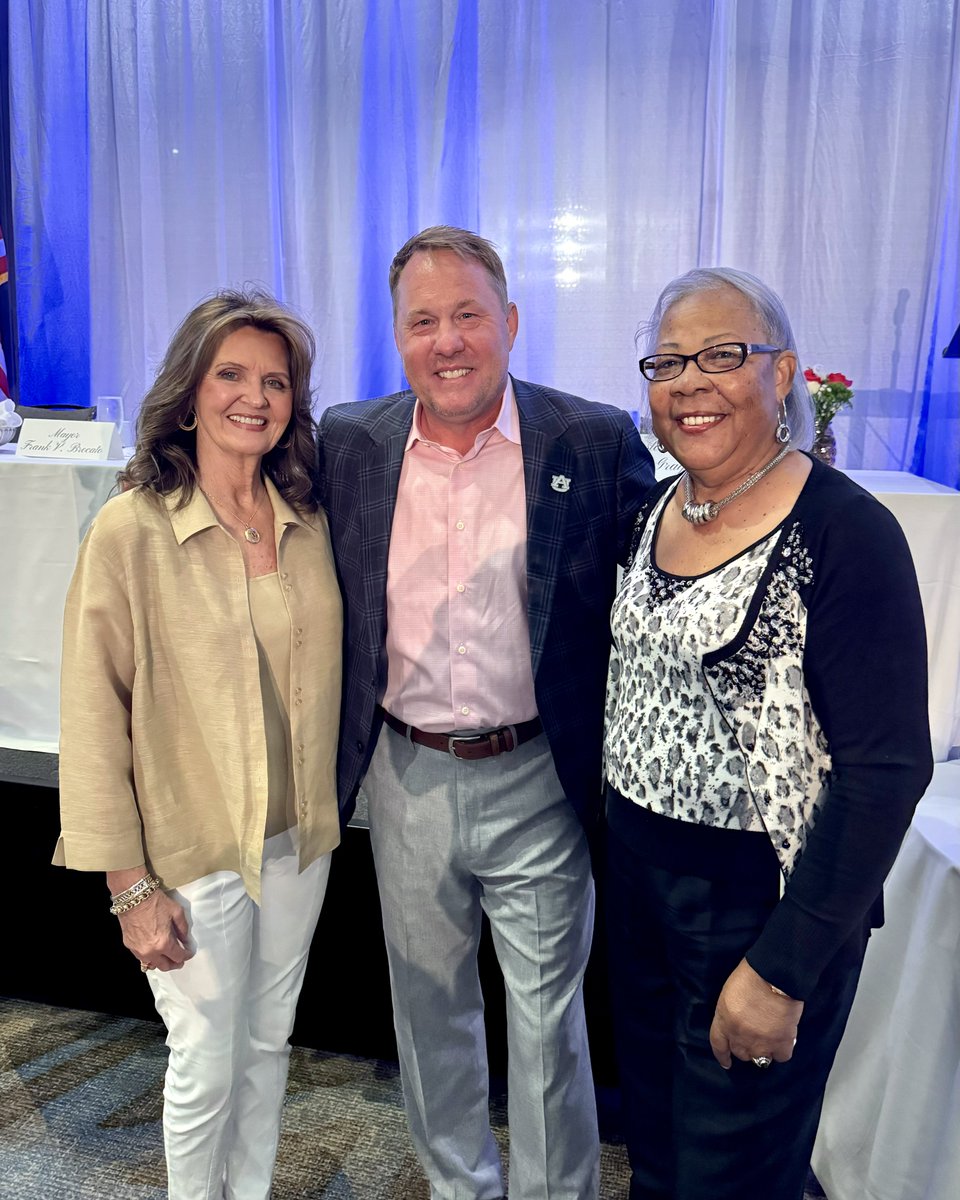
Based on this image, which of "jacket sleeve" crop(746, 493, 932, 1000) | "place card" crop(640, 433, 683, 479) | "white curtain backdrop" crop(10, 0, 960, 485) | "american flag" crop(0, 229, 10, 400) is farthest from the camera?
"american flag" crop(0, 229, 10, 400)

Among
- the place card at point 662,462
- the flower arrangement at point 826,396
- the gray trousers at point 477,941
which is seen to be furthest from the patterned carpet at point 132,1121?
the flower arrangement at point 826,396

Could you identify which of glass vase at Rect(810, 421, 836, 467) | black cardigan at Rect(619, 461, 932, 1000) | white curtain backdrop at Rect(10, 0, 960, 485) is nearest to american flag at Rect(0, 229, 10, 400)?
white curtain backdrop at Rect(10, 0, 960, 485)

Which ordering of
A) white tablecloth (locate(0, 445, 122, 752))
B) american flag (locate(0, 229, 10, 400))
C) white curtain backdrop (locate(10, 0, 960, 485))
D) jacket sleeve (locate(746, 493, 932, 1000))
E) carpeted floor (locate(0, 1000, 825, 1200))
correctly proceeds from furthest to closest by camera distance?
1. american flag (locate(0, 229, 10, 400))
2. white curtain backdrop (locate(10, 0, 960, 485))
3. white tablecloth (locate(0, 445, 122, 752))
4. carpeted floor (locate(0, 1000, 825, 1200))
5. jacket sleeve (locate(746, 493, 932, 1000))

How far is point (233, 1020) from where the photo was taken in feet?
4.91

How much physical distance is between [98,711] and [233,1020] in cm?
54

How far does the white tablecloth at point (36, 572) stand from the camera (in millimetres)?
2904

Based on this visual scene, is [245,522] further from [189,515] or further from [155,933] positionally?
[155,933]

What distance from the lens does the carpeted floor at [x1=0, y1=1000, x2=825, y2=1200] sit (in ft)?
6.17

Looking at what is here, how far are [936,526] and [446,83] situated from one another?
237 cm

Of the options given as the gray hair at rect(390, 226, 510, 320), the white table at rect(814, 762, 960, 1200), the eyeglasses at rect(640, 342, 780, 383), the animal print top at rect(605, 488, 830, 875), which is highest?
the gray hair at rect(390, 226, 510, 320)

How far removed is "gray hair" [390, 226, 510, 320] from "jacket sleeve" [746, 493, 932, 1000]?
77 centimetres

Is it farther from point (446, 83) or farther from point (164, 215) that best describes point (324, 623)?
point (164, 215)

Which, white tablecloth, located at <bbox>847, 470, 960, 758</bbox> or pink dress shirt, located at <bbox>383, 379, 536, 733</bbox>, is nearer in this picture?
pink dress shirt, located at <bbox>383, 379, 536, 733</bbox>

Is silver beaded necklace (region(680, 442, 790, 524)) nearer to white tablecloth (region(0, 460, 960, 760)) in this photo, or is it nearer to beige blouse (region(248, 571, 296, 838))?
beige blouse (region(248, 571, 296, 838))
